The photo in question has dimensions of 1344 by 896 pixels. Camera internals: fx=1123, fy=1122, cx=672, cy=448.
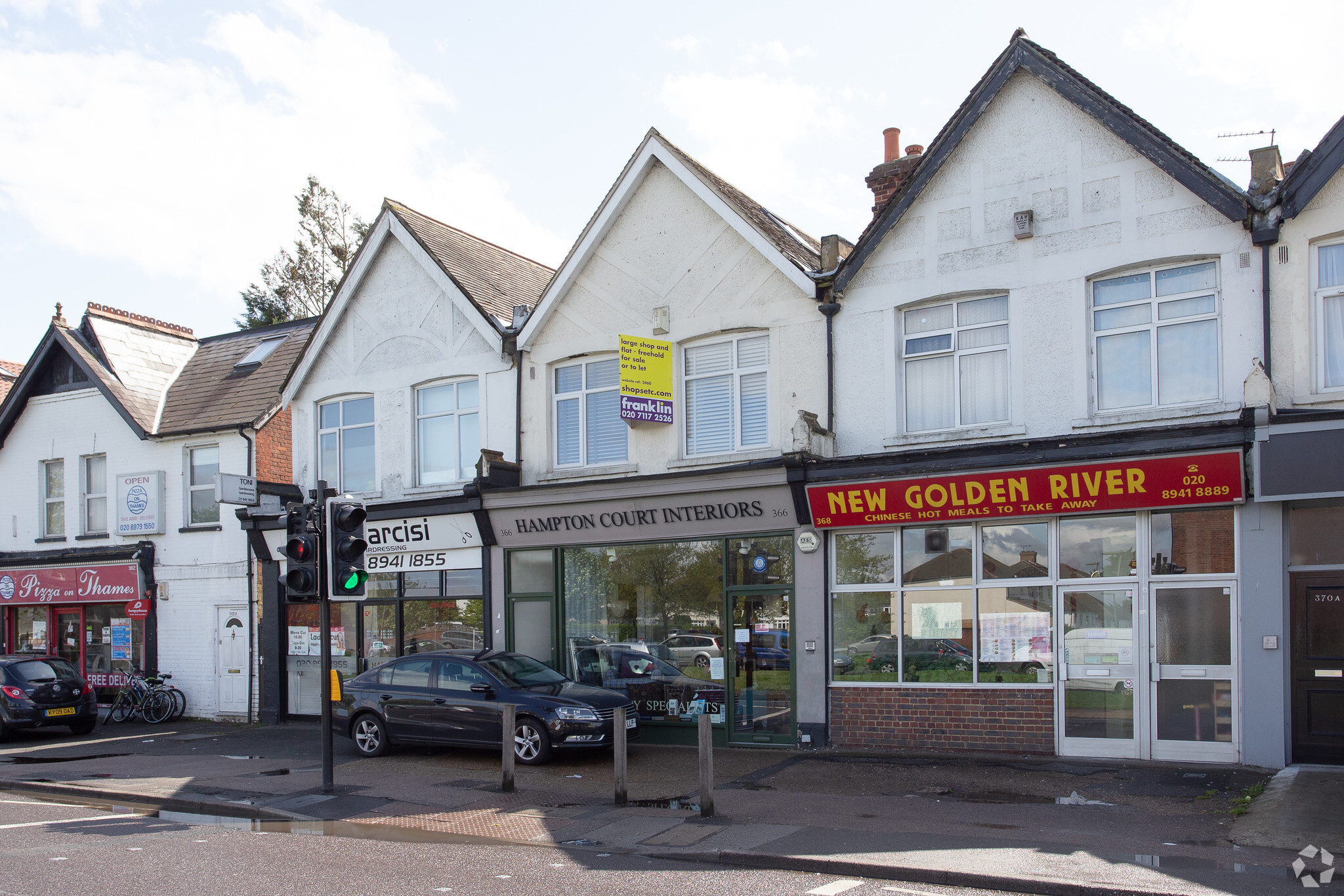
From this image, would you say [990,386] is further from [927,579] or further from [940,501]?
[927,579]

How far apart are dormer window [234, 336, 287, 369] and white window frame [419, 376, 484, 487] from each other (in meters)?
6.15

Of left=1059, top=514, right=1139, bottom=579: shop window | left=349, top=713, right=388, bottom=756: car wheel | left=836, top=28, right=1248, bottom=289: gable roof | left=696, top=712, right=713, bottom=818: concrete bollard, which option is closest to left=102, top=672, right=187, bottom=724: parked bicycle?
left=349, top=713, right=388, bottom=756: car wheel

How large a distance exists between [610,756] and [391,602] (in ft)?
20.5

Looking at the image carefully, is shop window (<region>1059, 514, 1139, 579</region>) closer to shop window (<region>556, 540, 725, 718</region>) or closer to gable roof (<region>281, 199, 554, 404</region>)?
shop window (<region>556, 540, 725, 718</region>)

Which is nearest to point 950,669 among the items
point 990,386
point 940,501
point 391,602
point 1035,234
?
point 940,501

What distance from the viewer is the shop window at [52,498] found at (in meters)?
24.3

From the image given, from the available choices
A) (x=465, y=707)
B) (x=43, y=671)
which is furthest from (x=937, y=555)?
(x=43, y=671)

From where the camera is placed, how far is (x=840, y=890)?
8102 millimetres

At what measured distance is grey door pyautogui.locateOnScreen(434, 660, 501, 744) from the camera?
1443 cm

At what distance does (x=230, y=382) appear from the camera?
23266mm

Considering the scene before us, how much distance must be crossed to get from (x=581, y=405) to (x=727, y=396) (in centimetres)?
254

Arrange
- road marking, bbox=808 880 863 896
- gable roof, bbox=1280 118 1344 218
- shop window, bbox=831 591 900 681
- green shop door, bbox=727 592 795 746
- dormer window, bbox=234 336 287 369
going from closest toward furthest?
1. road marking, bbox=808 880 863 896
2. gable roof, bbox=1280 118 1344 218
3. shop window, bbox=831 591 900 681
4. green shop door, bbox=727 592 795 746
5. dormer window, bbox=234 336 287 369

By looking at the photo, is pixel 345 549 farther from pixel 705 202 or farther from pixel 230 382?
pixel 230 382

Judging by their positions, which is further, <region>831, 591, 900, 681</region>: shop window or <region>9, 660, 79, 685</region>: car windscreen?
<region>9, 660, 79, 685</region>: car windscreen
